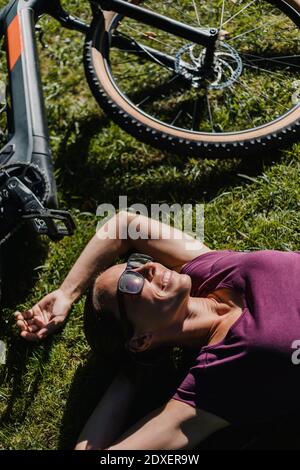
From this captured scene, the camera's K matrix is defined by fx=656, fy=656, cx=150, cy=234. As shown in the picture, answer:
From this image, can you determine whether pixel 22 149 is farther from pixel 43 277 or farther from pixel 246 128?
pixel 246 128

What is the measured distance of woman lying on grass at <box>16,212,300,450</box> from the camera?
3104 millimetres

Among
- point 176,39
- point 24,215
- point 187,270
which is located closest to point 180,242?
point 187,270

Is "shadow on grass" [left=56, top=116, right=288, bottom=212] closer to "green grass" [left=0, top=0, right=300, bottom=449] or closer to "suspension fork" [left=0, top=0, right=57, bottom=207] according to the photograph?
"green grass" [left=0, top=0, right=300, bottom=449]

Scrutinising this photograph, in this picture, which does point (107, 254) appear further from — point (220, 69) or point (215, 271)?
point (220, 69)

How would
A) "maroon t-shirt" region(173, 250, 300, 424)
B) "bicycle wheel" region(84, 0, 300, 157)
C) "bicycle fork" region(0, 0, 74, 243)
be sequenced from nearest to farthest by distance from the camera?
"maroon t-shirt" region(173, 250, 300, 424) < "bicycle fork" region(0, 0, 74, 243) < "bicycle wheel" region(84, 0, 300, 157)

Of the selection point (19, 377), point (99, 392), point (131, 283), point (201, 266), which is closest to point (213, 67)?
point (201, 266)

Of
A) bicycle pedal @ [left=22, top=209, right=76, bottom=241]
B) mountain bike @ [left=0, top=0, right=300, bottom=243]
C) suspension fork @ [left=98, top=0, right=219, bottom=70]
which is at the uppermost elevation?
suspension fork @ [left=98, top=0, right=219, bottom=70]

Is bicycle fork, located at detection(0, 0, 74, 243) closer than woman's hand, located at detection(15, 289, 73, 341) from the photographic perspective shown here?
Yes

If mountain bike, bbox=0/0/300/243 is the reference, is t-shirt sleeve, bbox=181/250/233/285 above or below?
below

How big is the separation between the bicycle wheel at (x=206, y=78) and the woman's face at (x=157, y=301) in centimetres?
126

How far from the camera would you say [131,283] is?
10.5 feet

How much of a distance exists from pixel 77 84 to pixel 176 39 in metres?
0.82

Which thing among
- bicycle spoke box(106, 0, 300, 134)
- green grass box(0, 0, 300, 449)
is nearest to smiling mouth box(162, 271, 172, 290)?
green grass box(0, 0, 300, 449)

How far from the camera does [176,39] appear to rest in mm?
4875
